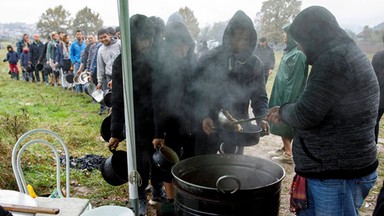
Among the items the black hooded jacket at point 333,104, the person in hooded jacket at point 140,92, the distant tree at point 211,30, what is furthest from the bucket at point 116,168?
the distant tree at point 211,30

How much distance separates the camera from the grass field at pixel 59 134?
11.9 ft

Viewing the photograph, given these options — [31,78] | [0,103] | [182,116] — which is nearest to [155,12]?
[182,116]

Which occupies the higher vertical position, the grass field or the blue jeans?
the blue jeans

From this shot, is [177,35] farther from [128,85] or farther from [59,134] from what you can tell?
[59,134]

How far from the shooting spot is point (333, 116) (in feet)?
5.76

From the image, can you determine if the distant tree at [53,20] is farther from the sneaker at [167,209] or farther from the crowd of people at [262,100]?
the sneaker at [167,209]

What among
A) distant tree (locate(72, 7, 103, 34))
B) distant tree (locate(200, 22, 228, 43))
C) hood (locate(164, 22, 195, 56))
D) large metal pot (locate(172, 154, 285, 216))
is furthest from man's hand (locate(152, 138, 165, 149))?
distant tree (locate(72, 7, 103, 34))

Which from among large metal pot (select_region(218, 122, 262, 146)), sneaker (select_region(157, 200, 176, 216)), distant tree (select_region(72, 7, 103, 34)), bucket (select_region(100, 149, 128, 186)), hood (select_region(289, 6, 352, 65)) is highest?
distant tree (select_region(72, 7, 103, 34))

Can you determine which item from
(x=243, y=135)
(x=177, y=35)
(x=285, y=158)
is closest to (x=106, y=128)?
(x=177, y=35)

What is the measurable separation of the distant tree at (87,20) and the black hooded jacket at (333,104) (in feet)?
88.4

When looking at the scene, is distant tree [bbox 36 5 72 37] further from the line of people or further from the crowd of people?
the line of people

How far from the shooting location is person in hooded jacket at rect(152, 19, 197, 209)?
9.77 feet

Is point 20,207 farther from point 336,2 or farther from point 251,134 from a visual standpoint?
point 336,2

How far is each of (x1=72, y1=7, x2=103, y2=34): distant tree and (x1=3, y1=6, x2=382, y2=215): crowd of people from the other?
25080 mm
